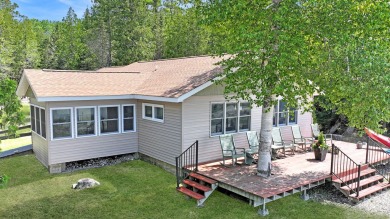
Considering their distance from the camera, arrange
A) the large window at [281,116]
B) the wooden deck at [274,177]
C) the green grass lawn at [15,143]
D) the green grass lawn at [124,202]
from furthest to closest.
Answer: the green grass lawn at [15,143]
the large window at [281,116]
the wooden deck at [274,177]
the green grass lawn at [124,202]

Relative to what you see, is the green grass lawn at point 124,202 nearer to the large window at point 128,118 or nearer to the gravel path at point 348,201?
the gravel path at point 348,201

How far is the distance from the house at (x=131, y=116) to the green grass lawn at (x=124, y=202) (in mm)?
1156

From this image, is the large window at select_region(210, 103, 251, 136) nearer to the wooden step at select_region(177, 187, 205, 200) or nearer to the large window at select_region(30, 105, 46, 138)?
the wooden step at select_region(177, 187, 205, 200)

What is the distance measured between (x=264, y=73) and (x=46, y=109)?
7.68m

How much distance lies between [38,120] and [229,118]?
779 cm

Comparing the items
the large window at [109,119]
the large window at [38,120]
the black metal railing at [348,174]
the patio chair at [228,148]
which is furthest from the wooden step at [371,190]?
the large window at [38,120]

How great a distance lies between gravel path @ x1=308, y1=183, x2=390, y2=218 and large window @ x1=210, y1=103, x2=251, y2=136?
3.69 metres

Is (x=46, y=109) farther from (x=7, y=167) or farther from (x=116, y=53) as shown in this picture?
(x=116, y=53)

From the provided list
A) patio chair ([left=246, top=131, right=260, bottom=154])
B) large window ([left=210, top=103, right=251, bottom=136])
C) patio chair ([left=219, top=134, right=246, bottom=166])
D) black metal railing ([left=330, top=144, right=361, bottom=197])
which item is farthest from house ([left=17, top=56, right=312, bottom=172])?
black metal railing ([left=330, top=144, right=361, bottom=197])

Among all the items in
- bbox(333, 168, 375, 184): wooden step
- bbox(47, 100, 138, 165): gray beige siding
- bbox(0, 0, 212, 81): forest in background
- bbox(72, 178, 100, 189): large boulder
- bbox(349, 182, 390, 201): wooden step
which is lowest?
bbox(72, 178, 100, 189): large boulder

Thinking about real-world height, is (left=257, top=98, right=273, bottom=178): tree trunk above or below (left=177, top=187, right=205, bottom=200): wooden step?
above

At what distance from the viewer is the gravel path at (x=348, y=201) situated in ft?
27.3

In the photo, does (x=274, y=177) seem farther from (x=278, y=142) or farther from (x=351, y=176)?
(x=278, y=142)

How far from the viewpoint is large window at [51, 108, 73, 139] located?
10844 mm
